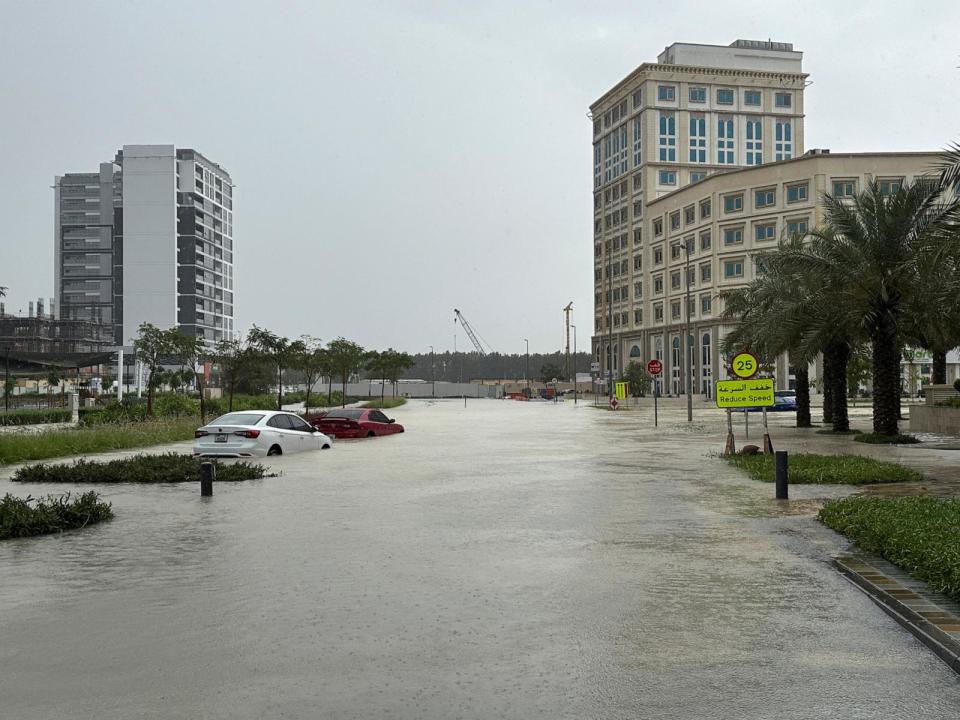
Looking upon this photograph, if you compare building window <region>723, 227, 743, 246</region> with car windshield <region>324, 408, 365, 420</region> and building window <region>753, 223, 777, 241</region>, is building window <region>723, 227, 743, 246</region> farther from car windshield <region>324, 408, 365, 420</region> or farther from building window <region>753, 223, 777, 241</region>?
car windshield <region>324, 408, 365, 420</region>

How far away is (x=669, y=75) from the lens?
11781cm

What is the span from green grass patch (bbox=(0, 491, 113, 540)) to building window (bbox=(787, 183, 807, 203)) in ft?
291

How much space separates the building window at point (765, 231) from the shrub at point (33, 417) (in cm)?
7052


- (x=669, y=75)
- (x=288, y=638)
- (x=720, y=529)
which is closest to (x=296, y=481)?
(x=720, y=529)

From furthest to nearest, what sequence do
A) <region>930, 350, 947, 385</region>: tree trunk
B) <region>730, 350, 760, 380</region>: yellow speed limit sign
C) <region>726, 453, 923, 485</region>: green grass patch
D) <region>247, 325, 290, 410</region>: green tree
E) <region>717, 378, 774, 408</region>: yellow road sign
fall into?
<region>247, 325, 290, 410</region>: green tree → <region>930, 350, 947, 385</region>: tree trunk → <region>730, 350, 760, 380</region>: yellow speed limit sign → <region>717, 378, 774, 408</region>: yellow road sign → <region>726, 453, 923, 485</region>: green grass patch

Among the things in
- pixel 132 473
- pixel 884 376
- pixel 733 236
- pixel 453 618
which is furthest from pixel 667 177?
pixel 453 618

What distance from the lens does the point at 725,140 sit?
12056 cm

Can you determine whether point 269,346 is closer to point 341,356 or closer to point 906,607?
point 341,356

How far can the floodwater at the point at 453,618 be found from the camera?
5.40 m

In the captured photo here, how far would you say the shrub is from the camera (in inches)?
1587

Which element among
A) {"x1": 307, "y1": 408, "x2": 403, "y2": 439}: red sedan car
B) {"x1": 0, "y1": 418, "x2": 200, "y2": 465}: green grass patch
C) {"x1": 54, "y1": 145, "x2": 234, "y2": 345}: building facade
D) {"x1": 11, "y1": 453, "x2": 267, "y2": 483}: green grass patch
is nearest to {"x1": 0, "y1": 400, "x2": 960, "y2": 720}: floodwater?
{"x1": 11, "y1": 453, "x2": 267, "y2": 483}: green grass patch

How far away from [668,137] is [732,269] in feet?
95.9

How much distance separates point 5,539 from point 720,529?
8.85 meters

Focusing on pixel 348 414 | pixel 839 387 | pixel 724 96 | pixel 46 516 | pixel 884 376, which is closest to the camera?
pixel 46 516
